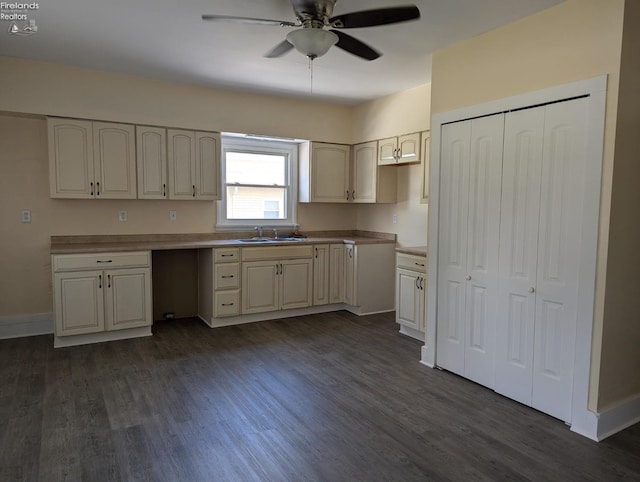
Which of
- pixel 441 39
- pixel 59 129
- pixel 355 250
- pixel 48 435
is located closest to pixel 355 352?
pixel 355 250

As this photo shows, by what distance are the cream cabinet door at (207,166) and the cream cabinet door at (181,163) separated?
5 centimetres

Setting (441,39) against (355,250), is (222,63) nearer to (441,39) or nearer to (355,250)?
(441,39)

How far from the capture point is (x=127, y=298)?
422 cm

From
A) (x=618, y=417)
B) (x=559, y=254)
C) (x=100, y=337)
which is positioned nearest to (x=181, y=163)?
(x=100, y=337)

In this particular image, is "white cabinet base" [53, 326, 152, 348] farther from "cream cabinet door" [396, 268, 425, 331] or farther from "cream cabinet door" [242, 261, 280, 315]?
"cream cabinet door" [396, 268, 425, 331]

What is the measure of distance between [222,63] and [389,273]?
9.98ft

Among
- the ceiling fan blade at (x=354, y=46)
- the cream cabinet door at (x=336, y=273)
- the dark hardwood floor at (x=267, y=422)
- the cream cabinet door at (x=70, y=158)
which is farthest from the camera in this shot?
the cream cabinet door at (x=336, y=273)

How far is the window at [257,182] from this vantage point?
5.30 metres

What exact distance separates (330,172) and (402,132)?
1122 mm

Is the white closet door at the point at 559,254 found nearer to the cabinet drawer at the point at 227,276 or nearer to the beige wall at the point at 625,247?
the beige wall at the point at 625,247

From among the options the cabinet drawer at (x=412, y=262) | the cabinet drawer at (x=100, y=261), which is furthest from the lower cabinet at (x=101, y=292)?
the cabinet drawer at (x=412, y=262)

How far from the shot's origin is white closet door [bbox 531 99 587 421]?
2615 mm

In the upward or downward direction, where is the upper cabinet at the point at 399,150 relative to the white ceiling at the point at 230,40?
downward

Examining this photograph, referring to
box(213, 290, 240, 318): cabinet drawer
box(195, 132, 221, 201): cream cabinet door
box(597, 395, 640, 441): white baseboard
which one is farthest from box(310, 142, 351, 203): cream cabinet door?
box(597, 395, 640, 441): white baseboard
